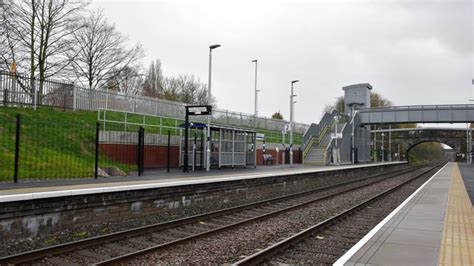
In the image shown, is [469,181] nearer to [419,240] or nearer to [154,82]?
[419,240]

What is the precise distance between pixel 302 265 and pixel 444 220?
5.37 metres

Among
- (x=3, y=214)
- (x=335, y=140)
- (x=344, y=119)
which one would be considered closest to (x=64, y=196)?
(x=3, y=214)

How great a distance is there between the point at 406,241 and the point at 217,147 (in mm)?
16144

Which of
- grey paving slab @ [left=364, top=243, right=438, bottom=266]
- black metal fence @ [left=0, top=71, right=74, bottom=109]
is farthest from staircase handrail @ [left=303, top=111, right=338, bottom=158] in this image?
grey paving slab @ [left=364, top=243, right=438, bottom=266]

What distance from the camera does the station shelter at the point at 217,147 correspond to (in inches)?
861

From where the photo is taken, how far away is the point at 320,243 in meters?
8.81

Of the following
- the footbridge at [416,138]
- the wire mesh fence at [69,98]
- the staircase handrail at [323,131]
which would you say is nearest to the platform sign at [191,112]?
the wire mesh fence at [69,98]

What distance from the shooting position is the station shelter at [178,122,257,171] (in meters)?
21.9

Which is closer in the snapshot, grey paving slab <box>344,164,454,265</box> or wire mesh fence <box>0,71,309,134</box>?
grey paving slab <box>344,164,454,265</box>

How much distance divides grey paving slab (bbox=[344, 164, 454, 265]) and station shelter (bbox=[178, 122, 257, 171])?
39.2 ft

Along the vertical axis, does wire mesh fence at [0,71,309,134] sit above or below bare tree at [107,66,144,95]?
below

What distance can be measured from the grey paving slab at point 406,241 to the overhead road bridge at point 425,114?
38.1m

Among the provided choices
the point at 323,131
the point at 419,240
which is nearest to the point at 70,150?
the point at 419,240

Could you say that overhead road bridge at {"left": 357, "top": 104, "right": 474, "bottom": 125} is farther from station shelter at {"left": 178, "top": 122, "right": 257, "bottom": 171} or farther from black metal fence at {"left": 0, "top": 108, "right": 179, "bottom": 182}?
black metal fence at {"left": 0, "top": 108, "right": 179, "bottom": 182}
